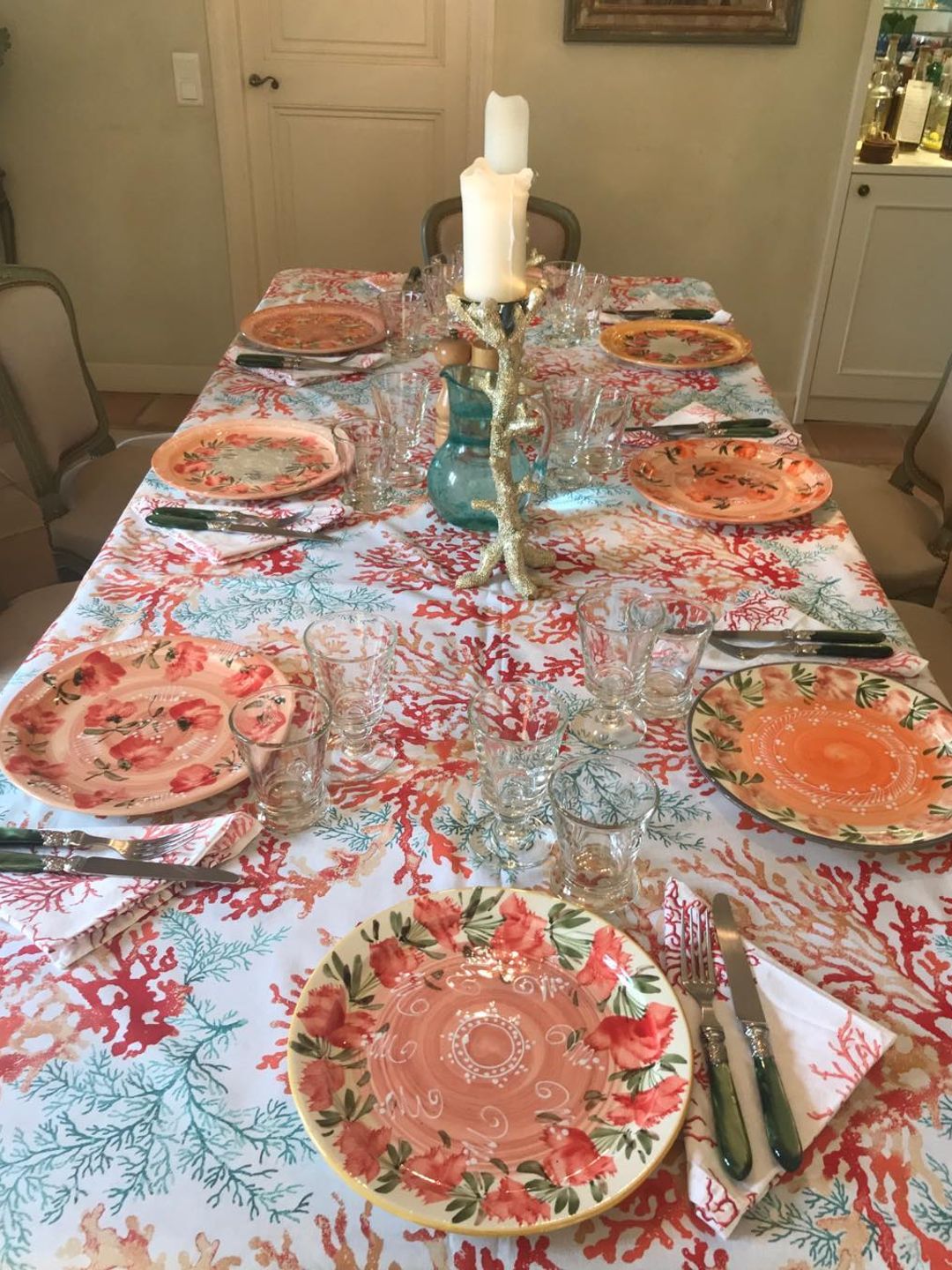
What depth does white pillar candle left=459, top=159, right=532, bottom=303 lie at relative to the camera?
1071 millimetres

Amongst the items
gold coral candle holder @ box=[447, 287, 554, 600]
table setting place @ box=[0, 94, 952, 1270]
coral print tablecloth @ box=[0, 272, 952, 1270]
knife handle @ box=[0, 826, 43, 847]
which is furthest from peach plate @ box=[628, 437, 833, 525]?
knife handle @ box=[0, 826, 43, 847]

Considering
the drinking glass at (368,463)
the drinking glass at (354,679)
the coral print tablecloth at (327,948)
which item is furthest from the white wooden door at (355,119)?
the drinking glass at (354,679)

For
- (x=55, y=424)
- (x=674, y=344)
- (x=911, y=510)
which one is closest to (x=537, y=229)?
(x=674, y=344)

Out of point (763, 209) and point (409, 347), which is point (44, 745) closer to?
point (409, 347)

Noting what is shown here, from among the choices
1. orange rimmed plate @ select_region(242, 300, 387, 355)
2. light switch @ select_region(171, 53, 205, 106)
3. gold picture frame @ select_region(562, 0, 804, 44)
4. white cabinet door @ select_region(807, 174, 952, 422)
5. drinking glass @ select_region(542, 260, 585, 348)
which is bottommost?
white cabinet door @ select_region(807, 174, 952, 422)

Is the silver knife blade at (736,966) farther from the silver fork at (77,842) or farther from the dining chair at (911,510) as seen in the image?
the dining chair at (911,510)

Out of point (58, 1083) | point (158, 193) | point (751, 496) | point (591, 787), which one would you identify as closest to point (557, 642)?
point (591, 787)

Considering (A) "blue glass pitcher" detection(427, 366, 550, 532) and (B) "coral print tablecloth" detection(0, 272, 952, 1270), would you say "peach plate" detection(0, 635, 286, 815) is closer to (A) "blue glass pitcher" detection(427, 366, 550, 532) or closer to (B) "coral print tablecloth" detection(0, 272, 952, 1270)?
(B) "coral print tablecloth" detection(0, 272, 952, 1270)

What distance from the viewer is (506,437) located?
3.83 feet

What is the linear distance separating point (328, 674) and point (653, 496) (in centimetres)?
59

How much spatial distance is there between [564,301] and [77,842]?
1.47m

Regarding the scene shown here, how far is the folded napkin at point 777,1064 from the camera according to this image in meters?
0.62

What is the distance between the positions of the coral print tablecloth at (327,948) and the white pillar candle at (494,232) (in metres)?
0.32

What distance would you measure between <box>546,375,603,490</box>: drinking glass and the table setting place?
0.01 m
